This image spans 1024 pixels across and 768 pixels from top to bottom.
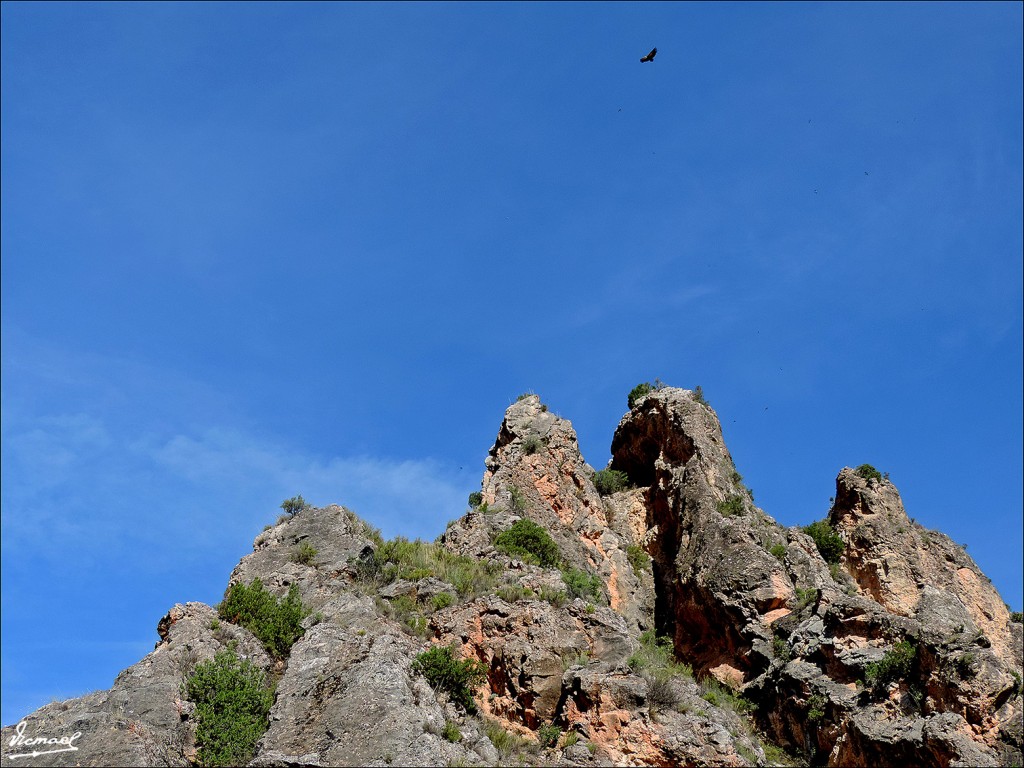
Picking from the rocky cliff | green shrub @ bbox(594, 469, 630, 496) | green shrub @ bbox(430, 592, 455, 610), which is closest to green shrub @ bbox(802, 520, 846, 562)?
the rocky cliff

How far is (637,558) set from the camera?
136 ft

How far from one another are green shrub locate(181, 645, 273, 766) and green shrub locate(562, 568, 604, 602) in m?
12.3

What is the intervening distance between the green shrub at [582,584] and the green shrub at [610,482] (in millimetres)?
11707

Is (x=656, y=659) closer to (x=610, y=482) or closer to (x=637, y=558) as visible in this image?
(x=637, y=558)

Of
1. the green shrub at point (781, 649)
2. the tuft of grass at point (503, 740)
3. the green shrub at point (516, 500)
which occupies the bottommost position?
the tuft of grass at point (503, 740)

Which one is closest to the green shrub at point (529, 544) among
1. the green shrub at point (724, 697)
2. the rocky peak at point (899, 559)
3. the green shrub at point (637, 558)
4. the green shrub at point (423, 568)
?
the green shrub at point (423, 568)

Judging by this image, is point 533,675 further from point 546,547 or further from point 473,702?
point 546,547

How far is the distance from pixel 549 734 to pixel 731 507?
16763 mm

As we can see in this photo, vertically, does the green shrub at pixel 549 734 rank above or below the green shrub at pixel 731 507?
below

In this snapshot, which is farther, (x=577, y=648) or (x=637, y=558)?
(x=637, y=558)

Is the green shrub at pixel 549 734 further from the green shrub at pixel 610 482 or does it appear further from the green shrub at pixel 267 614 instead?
the green shrub at pixel 610 482

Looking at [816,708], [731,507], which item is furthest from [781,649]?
[731,507]

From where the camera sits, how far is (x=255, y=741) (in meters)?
23.2

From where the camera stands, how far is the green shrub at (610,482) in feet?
156
